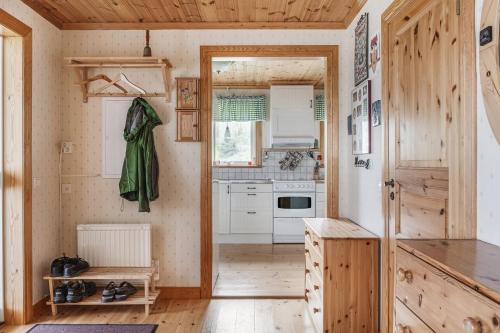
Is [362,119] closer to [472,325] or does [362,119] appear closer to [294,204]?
[472,325]

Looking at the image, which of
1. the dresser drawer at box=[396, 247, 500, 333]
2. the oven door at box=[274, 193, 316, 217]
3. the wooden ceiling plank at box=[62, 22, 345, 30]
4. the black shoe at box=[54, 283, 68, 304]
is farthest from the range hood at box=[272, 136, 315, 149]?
the dresser drawer at box=[396, 247, 500, 333]

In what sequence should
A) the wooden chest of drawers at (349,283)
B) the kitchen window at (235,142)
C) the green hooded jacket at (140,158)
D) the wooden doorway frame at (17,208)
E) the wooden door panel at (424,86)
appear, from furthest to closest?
1. the kitchen window at (235,142)
2. the green hooded jacket at (140,158)
3. the wooden doorway frame at (17,208)
4. the wooden chest of drawers at (349,283)
5. the wooden door panel at (424,86)

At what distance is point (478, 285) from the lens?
864 millimetres

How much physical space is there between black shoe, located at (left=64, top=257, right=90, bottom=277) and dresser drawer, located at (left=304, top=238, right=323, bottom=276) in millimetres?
1853

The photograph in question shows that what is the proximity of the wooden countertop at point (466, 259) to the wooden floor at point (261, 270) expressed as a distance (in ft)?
7.15

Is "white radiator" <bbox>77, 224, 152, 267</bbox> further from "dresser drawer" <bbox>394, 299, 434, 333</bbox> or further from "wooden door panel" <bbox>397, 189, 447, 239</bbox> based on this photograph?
"dresser drawer" <bbox>394, 299, 434, 333</bbox>

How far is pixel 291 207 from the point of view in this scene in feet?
17.3

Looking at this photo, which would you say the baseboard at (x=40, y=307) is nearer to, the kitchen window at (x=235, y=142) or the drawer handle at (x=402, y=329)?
the drawer handle at (x=402, y=329)

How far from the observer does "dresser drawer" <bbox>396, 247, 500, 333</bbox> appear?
847 mm

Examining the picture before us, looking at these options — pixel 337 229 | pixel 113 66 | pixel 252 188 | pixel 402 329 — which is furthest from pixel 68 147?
pixel 402 329

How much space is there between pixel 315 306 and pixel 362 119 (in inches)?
55.7

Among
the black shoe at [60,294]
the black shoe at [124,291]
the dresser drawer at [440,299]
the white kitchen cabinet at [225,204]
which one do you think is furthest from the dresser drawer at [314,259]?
the white kitchen cabinet at [225,204]

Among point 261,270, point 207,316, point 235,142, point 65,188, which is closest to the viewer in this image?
point 207,316

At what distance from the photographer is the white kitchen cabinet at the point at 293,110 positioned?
18.2 ft
